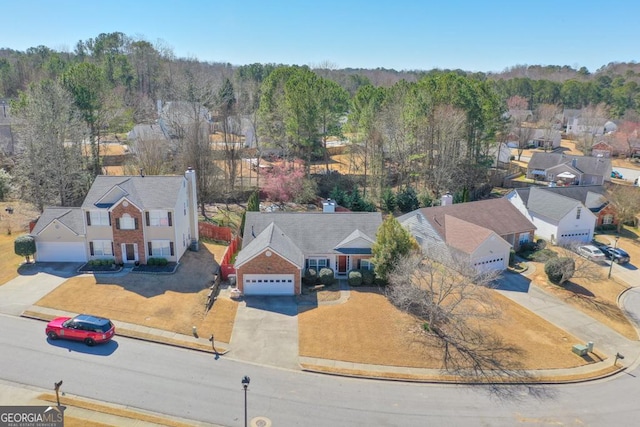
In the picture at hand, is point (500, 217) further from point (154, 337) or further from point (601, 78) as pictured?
point (601, 78)

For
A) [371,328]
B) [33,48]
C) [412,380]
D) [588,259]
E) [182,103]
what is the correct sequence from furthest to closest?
[33,48]
[182,103]
[588,259]
[371,328]
[412,380]

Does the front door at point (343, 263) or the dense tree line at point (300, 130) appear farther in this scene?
the dense tree line at point (300, 130)

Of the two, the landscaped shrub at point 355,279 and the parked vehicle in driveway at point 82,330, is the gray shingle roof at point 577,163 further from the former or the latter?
the parked vehicle in driveway at point 82,330

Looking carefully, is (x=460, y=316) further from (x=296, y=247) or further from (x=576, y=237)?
(x=576, y=237)

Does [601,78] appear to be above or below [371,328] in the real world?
above

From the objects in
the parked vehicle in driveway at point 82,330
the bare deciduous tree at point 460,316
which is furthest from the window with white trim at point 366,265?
the parked vehicle in driveway at point 82,330

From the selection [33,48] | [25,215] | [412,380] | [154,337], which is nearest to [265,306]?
[154,337]
